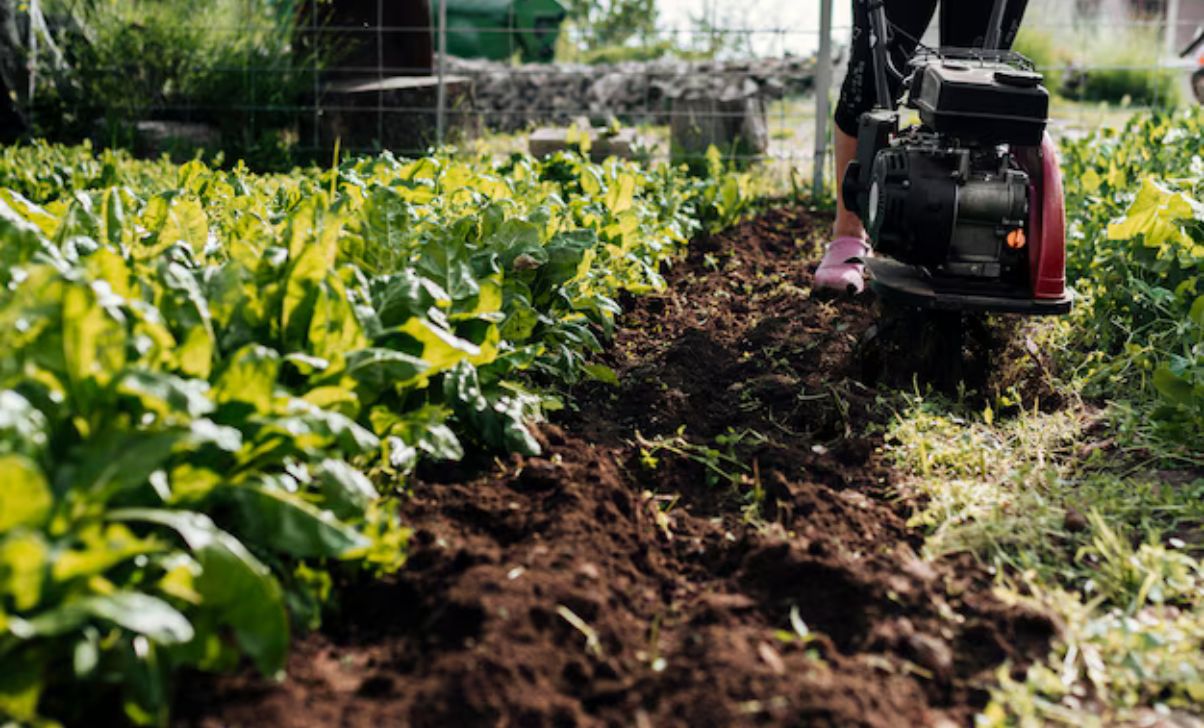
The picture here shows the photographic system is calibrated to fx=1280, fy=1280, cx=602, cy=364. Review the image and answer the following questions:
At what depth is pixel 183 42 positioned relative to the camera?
784 centimetres

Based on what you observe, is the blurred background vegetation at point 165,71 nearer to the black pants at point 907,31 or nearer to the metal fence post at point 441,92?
the metal fence post at point 441,92

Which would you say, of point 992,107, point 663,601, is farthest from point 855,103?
point 663,601

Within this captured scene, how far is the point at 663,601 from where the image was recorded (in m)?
2.23

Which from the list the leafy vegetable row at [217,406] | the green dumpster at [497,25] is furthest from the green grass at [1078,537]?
the green dumpster at [497,25]

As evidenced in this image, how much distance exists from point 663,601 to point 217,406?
824 mm

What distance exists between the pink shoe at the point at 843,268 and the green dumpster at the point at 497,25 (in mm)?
10243

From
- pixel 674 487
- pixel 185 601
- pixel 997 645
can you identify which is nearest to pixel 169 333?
pixel 185 601

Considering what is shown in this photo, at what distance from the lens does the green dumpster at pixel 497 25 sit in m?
14.3

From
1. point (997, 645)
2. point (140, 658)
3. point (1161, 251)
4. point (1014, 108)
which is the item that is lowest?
point (997, 645)

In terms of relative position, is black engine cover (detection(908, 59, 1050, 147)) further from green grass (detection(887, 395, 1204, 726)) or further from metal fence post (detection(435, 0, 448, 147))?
metal fence post (detection(435, 0, 448, 147))

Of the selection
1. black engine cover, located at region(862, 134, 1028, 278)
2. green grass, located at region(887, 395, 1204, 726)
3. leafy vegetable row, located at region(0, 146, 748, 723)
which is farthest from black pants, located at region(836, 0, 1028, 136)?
leafy vegetable row, located at region(0, 146, 748, 723)

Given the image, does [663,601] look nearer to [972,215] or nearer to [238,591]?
[238,591]

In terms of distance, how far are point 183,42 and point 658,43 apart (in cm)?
635

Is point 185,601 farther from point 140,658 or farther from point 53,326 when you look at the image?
point 53,326
